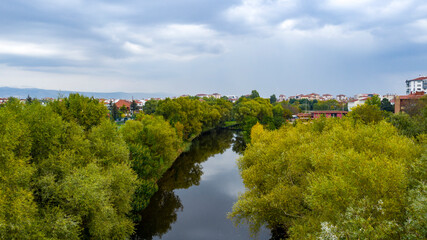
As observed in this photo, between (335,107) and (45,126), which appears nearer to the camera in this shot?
(45,126)

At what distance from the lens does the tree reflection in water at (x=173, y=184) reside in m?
26.5

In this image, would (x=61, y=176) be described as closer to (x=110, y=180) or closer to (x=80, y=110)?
(x=110, y=180)

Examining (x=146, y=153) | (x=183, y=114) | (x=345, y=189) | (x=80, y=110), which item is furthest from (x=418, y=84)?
(x=80, y=110)

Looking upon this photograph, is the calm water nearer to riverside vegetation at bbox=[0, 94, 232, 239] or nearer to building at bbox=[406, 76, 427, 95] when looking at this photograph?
riverside vegetation at bbox=[0, 94, 232, 239]

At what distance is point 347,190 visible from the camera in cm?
1189

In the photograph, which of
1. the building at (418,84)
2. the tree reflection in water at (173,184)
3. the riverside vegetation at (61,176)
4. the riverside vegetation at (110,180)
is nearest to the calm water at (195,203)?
the tree reflection in water at (173,184)

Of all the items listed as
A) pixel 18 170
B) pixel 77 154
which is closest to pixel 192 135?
pixel 77 154

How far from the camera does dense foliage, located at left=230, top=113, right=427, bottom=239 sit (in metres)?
10.4

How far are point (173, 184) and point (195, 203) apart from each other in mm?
7739

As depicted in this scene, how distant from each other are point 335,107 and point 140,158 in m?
141

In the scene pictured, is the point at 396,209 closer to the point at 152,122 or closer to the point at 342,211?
the point at 342,211

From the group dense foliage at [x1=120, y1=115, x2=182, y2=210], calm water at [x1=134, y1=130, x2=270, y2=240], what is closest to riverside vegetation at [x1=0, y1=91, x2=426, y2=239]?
dense foliage at [x1=120, y1=115, x2=182, y2=210]

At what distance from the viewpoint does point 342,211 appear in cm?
1217

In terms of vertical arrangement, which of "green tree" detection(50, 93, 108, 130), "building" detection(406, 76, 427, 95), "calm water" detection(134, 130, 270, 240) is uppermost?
"building" detection(406, 76, 427, 95)
